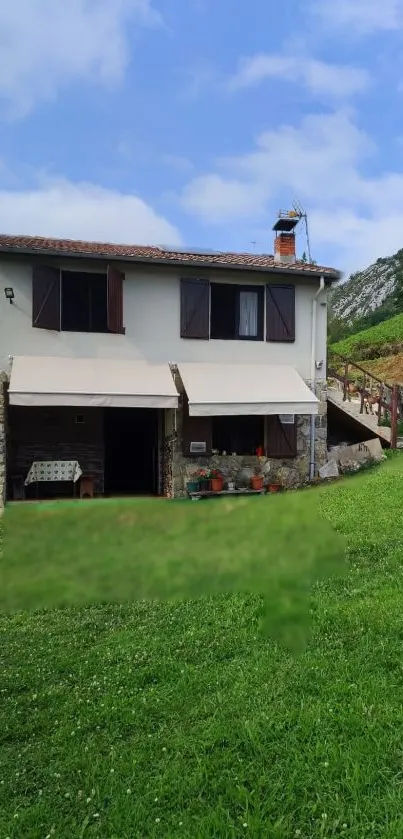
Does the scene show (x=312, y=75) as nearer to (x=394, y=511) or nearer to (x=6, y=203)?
(x=6, y=203)

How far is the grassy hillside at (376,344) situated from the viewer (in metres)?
36.0

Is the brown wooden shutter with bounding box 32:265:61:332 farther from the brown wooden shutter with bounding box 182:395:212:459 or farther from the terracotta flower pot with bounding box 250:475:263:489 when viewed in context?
the terracotta flower pot with bounding box 250:475:263:489

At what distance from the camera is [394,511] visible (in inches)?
458

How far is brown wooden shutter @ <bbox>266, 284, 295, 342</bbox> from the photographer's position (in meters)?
18.3

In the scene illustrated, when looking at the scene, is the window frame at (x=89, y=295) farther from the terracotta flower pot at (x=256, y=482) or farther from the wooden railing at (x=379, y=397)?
the wooden railing at (x=379, y=397)

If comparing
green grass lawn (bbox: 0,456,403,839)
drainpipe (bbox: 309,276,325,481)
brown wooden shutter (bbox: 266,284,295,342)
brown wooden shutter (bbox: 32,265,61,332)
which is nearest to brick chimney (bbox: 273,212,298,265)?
drainpipe (bbox: 309,276,325,481)

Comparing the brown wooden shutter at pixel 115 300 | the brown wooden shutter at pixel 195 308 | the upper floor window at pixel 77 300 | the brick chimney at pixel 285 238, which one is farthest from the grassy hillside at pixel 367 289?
the brown wooden shutter at pixel 115 300

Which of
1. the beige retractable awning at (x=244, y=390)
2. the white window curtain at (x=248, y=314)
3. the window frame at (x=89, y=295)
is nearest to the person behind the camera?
the beige retractable awning at (x=244, y=390)

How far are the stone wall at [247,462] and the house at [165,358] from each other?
1.5 inches

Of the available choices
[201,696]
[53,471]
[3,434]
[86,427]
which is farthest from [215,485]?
[201,696]

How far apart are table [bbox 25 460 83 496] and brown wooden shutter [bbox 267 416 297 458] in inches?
252

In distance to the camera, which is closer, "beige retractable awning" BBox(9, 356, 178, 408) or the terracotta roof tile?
"beige retractable awning" BBox(9, 356, 178, 408)

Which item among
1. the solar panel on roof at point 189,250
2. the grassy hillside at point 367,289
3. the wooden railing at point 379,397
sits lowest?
the wooden railing at point 379,397

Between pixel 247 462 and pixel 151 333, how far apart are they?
5373 mm
